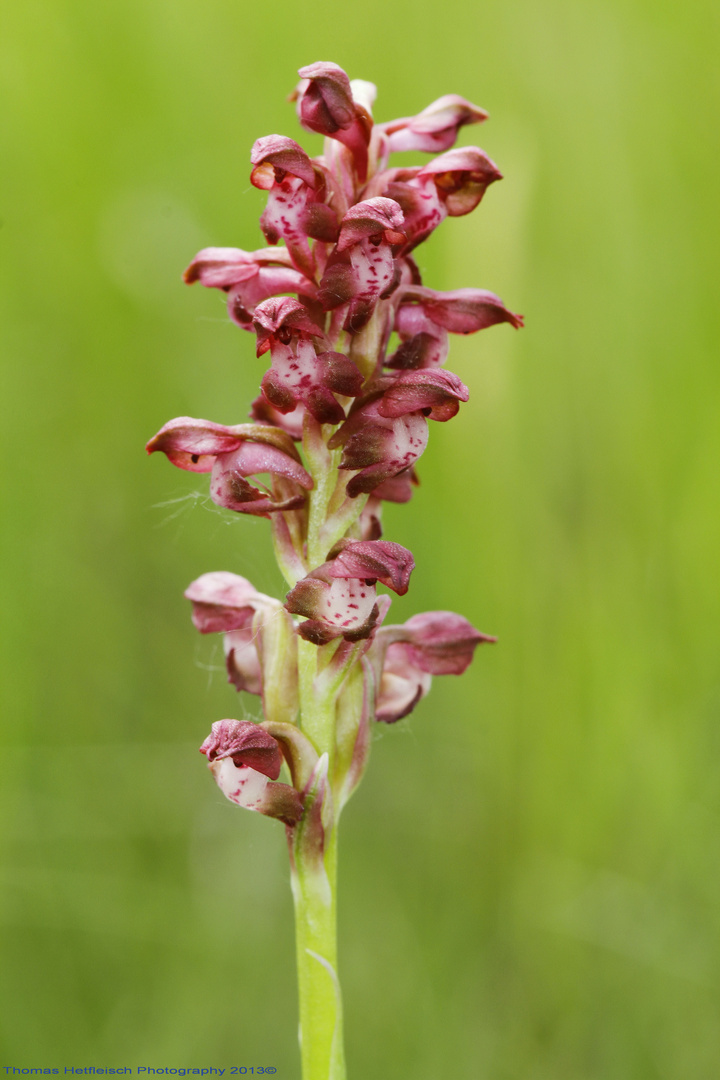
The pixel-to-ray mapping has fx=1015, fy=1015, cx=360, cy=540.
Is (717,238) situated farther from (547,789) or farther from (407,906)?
(407,906)

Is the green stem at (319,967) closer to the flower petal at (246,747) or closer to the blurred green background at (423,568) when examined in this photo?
the flower petal at (246,747)

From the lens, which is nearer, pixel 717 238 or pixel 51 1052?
pixel 51 1052

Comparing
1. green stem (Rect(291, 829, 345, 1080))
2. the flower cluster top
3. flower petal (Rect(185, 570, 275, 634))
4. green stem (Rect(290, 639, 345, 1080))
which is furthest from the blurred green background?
green stem (Rect(291, 829, 345, 1080))

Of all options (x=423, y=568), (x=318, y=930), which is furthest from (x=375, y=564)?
(x=423, y=568)

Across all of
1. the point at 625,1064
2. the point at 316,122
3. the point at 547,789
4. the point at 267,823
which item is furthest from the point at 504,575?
the point at 316,122

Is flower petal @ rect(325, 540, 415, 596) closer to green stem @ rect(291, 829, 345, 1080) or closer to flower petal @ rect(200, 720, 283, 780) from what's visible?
flower petal @ rect(200, 720, 283, 780)

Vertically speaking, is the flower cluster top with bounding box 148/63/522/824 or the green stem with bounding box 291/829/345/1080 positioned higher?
the flower cluster top with bounding box 148/63/522/824

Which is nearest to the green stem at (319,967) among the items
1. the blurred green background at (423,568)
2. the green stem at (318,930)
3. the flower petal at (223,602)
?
the green stem at (318,930)
